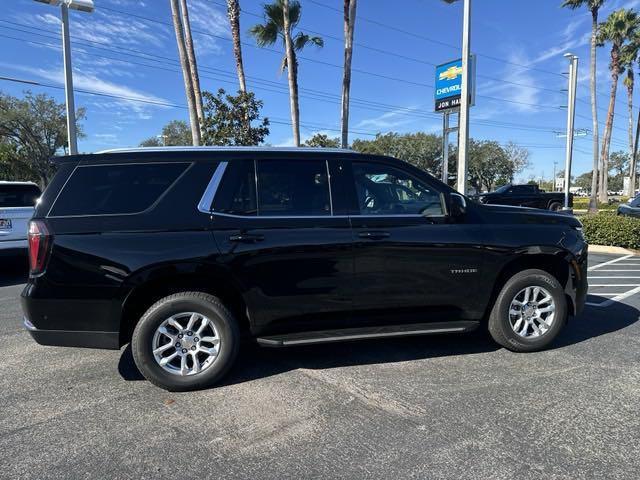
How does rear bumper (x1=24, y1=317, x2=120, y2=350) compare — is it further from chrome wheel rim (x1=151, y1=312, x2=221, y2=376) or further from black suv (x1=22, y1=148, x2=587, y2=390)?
chrome wheel rim (x1=151, y1=312, x2=221, y2=376)

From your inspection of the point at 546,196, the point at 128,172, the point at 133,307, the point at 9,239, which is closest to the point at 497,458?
the point at 133,307

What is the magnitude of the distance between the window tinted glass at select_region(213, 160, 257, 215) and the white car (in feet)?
18.7

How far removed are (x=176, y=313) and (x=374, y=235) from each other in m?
1.74

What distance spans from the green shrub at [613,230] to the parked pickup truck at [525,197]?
10.6m

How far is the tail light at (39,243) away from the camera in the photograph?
3367 millimetres

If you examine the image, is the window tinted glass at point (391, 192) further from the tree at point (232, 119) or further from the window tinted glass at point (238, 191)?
the tree at point (232, 119)

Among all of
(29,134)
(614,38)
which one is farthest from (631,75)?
(29,134)

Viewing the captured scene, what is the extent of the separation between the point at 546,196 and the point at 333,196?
2348cm

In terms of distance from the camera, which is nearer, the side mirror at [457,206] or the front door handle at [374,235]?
the front door handle at [374,235]

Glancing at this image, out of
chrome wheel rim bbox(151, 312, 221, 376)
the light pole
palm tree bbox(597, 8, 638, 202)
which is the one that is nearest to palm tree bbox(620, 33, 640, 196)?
palm tree bbox(597, 8, 638, 202)

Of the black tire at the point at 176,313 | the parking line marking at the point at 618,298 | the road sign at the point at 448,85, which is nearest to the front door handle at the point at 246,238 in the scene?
the black tire at the point at 176,313

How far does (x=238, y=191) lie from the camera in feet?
12.2

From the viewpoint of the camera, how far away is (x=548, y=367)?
13.1ft

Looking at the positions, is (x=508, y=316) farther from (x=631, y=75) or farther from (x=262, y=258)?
(x=631, y=75)
